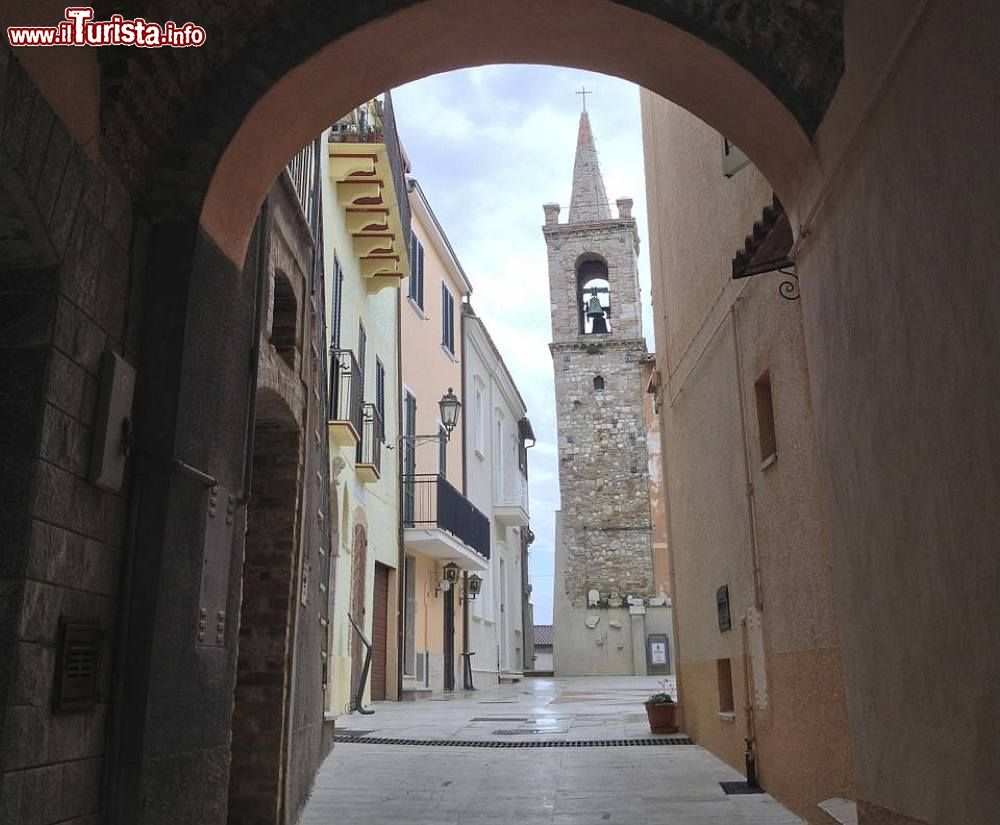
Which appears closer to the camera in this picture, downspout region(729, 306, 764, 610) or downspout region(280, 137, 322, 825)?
downspout region(280, 137, 322, 825)

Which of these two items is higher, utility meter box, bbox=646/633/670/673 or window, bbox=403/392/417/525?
window, bbox=403/392/417/525

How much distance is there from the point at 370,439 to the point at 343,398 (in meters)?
2.48

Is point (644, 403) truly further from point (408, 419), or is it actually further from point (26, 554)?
point (26, 554)

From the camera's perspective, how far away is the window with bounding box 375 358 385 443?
15656 millimetres

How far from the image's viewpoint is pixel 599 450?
3111 cm

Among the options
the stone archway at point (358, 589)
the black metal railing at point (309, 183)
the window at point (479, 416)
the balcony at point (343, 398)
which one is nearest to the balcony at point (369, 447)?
the stone archway at point (358, 589)

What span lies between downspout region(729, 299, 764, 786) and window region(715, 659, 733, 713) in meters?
1.05

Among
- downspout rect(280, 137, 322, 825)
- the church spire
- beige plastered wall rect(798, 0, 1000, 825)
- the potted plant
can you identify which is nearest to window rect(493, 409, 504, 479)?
the church spire

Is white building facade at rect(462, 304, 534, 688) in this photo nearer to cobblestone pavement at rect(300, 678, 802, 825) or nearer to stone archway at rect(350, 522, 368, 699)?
stone archway at rect(350, 522, 368, 699)

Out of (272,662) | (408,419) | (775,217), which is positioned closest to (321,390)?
(272,662)

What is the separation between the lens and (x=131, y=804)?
3402mm

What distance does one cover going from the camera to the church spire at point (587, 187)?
34219 millimetres

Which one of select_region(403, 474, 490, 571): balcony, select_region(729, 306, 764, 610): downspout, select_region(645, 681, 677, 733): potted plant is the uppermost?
select_region(403, 474, 490, 571): balcony

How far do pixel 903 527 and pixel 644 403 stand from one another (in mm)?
28539
